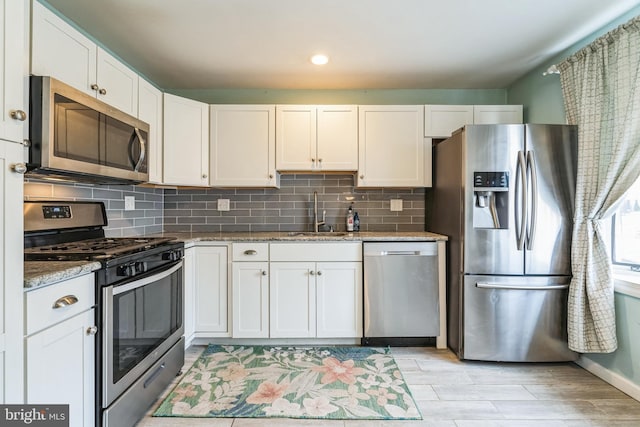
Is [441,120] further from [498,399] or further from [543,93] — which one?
[498,399]

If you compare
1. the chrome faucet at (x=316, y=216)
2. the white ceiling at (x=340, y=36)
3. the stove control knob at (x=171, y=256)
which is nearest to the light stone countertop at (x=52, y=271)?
the stove control knob at (x=171, y=256)

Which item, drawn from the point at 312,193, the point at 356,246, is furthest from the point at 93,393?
the point at 312,193

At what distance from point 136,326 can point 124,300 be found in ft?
0.62

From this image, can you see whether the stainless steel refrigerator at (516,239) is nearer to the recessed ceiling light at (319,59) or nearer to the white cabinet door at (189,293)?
the recessed ceiling light at (319,59)

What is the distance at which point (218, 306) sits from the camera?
2705 millimetres

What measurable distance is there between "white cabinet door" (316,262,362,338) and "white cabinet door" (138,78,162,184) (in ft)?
4.88

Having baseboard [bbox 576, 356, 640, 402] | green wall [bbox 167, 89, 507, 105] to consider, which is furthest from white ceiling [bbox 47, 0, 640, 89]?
baseboard [bbox 576, 356, 640, 402]

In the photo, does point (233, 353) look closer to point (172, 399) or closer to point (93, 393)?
point (172, 399)

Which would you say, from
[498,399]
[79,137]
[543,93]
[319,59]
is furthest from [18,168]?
[543,93]

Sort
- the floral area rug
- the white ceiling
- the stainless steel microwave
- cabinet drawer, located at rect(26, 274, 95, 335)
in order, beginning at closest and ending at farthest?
cabinet drawer, located at rect(26, 274, 95, 335) → the stainless steel microwave → the floral area rug → the white ceiling

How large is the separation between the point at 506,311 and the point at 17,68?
115 inches

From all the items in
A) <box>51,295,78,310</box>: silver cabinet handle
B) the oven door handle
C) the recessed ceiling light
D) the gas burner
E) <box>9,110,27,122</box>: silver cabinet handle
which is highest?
the recessed ceiling light

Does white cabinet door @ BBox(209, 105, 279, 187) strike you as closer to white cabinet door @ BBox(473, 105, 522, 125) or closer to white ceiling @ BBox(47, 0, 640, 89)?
white ceiling @ BBox(47, 0, 640, 89)

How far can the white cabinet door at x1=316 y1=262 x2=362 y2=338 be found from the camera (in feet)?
8.79
